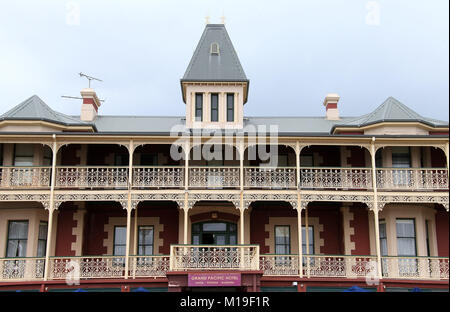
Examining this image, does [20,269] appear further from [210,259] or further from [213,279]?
[213,279]

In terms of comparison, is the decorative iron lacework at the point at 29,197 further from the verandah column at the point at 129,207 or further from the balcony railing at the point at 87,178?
the verandah column at the point at 129,207

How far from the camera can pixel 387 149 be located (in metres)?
23.7

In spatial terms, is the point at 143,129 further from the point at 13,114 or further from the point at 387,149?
the point at 387,149

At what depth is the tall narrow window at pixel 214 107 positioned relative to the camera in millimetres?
25312

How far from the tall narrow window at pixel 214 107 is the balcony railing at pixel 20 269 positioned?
970 centimetres

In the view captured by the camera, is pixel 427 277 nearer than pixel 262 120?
Yes

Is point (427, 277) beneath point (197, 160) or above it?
beneath

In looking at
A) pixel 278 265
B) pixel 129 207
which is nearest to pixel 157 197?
pixel 129 207

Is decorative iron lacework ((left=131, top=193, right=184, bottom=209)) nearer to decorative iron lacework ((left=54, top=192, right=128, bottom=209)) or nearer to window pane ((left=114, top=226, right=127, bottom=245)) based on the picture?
decorative iron lacework ((left=54, top=192, right=128, bottom=209))

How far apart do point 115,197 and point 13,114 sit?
6.27 meters

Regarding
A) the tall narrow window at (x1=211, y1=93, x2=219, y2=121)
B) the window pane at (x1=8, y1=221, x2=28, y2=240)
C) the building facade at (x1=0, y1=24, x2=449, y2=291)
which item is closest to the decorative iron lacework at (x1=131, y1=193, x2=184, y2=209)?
the building facade at (x1=0, y1=24, x2=449, y2=291)
